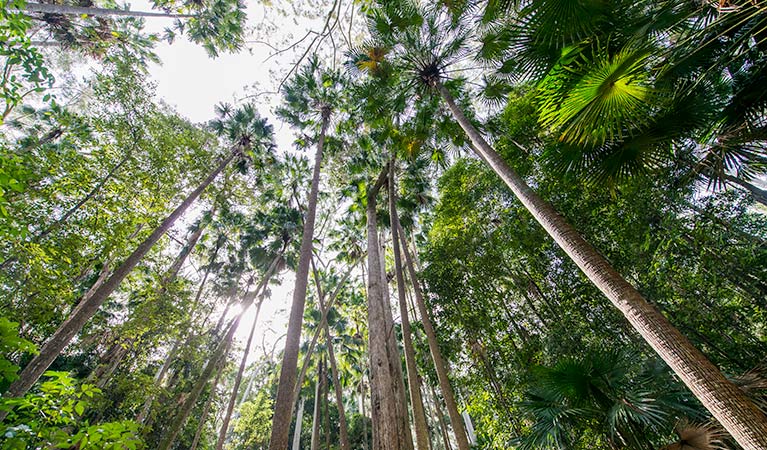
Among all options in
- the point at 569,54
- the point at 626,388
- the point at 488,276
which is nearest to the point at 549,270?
the point at 488,276

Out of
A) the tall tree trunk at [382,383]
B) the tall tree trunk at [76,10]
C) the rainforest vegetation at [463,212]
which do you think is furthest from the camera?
the tall tree trunk at [76,10]

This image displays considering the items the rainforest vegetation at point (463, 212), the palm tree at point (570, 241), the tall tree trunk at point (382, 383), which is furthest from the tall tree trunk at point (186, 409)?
the palm tree at point (570, 241)

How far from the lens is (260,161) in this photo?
11273 millimetres

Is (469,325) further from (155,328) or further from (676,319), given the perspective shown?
(155,328)

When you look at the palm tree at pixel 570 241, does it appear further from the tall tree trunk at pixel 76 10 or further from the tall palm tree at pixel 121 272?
the tall tree trunk at pixel 76 10

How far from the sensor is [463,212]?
23.4 feet

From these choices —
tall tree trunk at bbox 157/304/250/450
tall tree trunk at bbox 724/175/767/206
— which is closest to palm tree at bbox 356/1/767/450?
tall tree trunk at bbox 724/175/767/206

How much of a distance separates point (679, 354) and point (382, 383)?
4341mm

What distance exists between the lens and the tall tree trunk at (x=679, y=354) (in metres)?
1.50

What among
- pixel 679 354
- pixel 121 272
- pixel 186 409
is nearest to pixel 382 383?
pixel 679 354

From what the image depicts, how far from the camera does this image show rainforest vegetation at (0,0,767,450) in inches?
97.9

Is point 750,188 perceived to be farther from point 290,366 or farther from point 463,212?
point 290,366

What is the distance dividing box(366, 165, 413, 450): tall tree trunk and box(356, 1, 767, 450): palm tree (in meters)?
3.86

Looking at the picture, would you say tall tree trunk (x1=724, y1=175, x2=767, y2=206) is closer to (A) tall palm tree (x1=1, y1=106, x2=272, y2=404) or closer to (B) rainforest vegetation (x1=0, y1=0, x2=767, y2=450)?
(B) rainforest vegetation (x1=0, y1=0, x2=767, y2=450)
